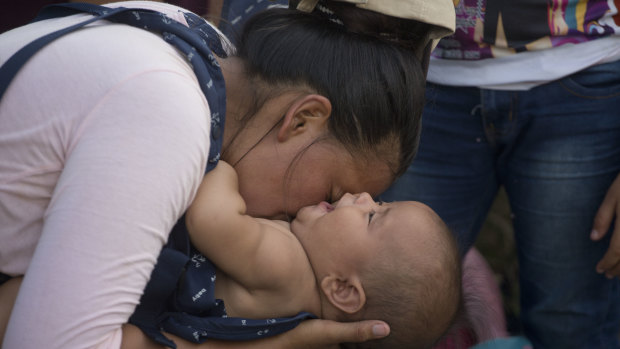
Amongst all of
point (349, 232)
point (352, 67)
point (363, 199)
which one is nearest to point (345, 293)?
point (349, 232)

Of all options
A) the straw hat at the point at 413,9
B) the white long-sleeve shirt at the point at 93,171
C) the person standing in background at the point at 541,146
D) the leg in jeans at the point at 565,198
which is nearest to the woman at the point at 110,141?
the white long-sleeve shirt at the point at 93,171

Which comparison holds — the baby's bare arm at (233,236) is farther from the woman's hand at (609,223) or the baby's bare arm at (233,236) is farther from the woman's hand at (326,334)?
the woman's hand at (609,223)

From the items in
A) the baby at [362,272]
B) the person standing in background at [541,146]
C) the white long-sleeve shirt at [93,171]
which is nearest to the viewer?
the white long-sleeve shirt at [93,171]

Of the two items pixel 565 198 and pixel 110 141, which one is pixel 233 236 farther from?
pixel 565 198

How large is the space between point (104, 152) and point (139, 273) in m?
0.27

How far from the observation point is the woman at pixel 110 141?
1.24m

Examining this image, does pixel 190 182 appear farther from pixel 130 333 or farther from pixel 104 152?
pixel 130 333

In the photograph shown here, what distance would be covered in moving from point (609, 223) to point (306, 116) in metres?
1.46

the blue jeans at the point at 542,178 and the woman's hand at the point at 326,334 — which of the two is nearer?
the woman's hand at the point at 326,334

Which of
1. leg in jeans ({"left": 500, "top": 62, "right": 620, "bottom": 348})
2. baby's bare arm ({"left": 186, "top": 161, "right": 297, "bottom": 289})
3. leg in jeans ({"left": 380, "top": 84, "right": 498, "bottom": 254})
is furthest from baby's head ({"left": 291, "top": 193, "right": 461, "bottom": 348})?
leg in jeans ({"left": 500, "top": 62, "right": 620, "bottom": 348})

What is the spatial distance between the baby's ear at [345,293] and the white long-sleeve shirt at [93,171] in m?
0.69

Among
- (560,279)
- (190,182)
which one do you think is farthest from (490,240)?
(190,182)

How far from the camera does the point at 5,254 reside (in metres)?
1.46

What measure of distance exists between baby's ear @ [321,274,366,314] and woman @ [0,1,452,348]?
49 centimetres
